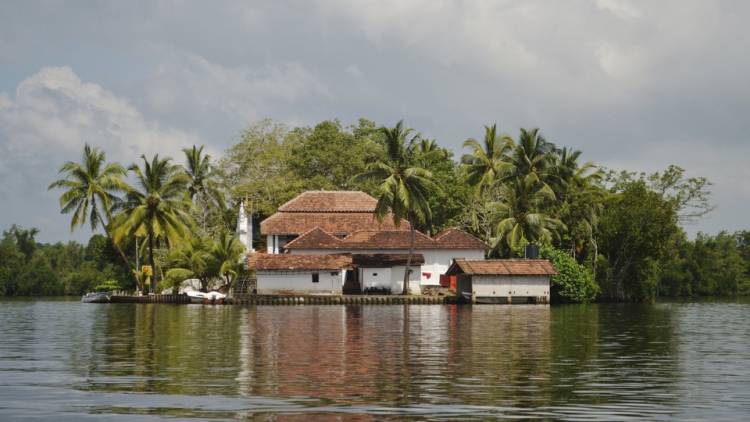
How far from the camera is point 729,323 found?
43.0m

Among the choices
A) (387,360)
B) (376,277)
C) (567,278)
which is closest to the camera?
(387,360)

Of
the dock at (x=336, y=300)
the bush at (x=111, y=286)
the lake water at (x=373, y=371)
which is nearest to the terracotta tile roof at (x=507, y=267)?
the dock at (x=336, y=300)

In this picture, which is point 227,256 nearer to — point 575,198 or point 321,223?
point 321,223

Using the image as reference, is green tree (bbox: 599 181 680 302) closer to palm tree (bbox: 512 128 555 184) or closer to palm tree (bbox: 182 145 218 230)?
palm tree (bbox: 512 128 555 184)

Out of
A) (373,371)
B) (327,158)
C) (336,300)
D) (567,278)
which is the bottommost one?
(373,371)

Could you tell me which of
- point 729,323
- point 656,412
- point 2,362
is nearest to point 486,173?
point 729,323

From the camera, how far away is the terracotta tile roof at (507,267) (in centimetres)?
6191

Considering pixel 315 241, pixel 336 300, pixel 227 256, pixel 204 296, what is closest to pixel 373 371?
pixel 336 300

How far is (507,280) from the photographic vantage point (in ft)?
206

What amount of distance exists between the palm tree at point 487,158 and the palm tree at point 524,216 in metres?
3.70

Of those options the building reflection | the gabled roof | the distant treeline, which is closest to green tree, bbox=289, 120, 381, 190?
the distant treeline

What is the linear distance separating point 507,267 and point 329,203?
17.5m

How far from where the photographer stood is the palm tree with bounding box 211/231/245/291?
65.5 metres

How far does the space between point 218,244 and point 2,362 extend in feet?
136
